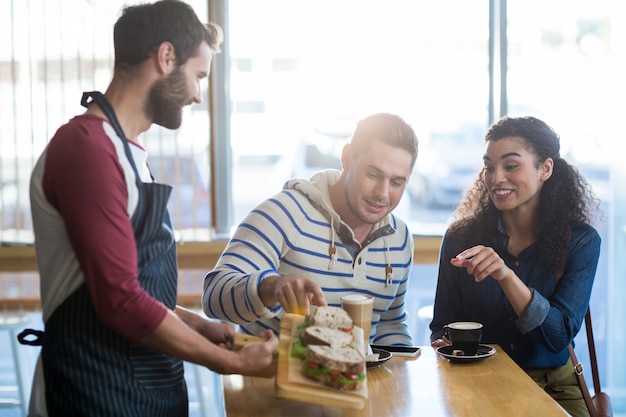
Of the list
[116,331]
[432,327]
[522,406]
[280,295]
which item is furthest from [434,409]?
[432,327]

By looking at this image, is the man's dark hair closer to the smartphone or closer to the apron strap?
the apron strap

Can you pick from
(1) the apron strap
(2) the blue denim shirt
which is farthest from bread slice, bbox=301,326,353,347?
(2) the blue denim shirt

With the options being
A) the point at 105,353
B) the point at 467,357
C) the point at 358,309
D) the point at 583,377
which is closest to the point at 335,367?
the point at 358,309

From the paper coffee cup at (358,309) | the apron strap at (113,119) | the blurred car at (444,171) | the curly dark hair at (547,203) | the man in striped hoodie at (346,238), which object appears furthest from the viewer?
the blurred car at (444,171)

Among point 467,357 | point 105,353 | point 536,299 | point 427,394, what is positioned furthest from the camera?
point 536,299

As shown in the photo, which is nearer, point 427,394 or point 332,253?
point 427,394

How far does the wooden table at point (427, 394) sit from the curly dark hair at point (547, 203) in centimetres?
54

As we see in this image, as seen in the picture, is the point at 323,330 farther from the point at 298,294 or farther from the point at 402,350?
the point at 402,350

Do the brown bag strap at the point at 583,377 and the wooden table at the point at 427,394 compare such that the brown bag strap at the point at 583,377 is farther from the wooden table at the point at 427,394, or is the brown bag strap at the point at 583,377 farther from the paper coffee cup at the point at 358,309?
the paper coffee cup at the point at 358,309

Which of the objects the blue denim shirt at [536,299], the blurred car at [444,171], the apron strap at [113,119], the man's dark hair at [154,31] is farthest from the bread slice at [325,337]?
the blurred car at [444,171]

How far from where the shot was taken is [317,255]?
2.20 meters

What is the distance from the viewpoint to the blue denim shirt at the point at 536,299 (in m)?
2.24

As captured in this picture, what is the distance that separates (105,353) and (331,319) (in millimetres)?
442

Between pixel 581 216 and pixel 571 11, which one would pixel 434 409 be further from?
pixel 571 11
